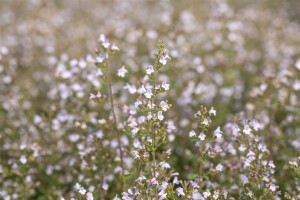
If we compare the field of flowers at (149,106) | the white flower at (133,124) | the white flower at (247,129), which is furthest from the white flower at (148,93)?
the white flower at (247,129)

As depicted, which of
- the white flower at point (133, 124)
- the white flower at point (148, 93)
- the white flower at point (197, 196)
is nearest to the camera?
the white flower at point (148, 93)

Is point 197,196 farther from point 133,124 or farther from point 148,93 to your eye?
point 148,93

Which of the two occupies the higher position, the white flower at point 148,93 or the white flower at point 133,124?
the white flower at point 148,93

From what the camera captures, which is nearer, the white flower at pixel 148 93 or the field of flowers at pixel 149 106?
the white flower at pixel 148 93

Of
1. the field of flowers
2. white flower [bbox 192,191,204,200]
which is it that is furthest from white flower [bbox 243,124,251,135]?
white flower [bbox 192,191,204,200]

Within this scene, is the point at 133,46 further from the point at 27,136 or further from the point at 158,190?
the point at 158,190

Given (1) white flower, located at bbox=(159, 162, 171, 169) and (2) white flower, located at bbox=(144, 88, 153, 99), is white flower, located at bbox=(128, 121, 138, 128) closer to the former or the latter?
(2) white flower, located at bbox=(144, 88, 153, 99)

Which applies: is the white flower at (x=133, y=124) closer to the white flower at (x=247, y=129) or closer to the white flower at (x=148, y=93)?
the white flower at (x=148, y=93)

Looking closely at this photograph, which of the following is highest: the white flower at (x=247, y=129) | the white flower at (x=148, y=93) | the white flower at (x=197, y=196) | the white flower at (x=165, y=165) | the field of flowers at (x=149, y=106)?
the field of flowers at (x=149, y=106)

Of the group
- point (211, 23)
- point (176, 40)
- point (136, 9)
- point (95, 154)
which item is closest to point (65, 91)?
point (95, 154)
